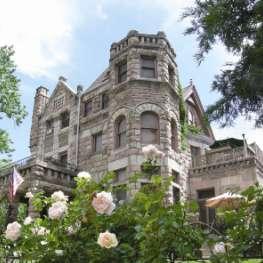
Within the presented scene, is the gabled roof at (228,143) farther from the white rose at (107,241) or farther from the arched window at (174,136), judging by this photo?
the white rose at (107,241)

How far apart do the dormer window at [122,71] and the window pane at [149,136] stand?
11.4 feet

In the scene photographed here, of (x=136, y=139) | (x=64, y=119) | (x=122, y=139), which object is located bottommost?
(x=136, y=139)

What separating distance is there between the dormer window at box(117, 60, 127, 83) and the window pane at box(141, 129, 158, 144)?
3485mm

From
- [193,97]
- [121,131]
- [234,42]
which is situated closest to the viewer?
[234,42]

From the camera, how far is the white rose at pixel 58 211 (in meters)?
3.96

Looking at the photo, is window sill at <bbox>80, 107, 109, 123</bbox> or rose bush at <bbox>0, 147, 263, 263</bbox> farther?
window sill at <bbox>80, 107, 109, 123</bbox>

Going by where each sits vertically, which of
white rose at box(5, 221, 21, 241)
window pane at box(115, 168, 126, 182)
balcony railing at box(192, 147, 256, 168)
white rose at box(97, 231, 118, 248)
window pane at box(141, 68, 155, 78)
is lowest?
white rose at box(97, 231, 118, 248)

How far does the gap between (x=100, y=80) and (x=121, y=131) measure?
557 cm

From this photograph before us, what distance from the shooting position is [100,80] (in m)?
24.1

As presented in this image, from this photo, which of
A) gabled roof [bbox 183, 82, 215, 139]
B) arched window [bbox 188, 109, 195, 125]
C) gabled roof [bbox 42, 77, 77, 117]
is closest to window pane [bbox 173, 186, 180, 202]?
arched window [bbox 188, 109, 195, 125]

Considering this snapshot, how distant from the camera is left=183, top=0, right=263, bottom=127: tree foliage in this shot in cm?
482

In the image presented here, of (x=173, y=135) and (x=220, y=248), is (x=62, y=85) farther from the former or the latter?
(x=220, y=248)

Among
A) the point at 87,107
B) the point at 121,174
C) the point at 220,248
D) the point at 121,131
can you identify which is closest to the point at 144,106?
the point at 121,131

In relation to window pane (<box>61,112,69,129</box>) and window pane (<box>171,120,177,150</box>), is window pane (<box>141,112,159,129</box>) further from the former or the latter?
window pane (<box>61,112,69,129</box>)
